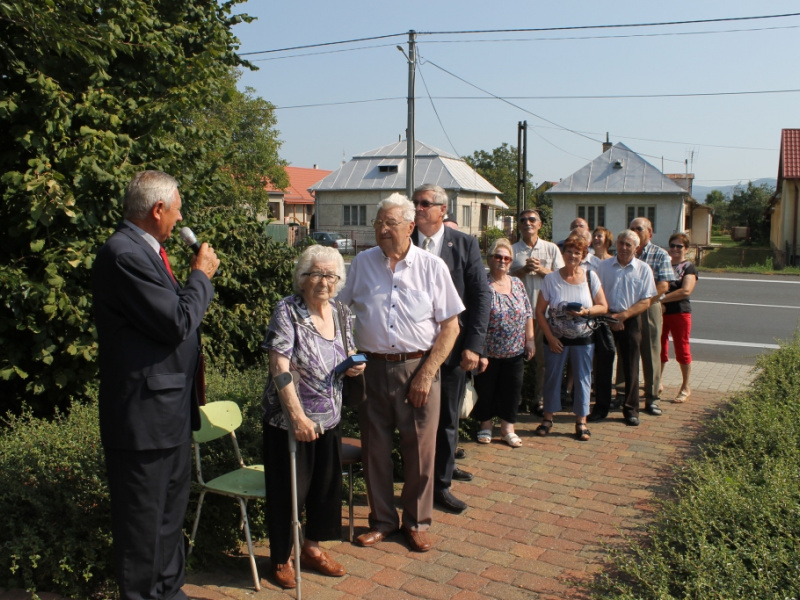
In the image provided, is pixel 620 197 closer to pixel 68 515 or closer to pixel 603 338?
pixel 603 338

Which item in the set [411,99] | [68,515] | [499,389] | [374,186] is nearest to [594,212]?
[374,186]

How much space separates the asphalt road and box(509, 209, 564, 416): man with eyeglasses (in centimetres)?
422

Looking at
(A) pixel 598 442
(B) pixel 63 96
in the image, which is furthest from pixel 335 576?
(B) pixel 63 96

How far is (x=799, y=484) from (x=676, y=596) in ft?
5.06

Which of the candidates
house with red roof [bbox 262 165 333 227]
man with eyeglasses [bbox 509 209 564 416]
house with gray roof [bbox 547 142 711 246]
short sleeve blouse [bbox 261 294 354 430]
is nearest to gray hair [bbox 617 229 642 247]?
man with eyeglasses [bbox 509 209 564 416]

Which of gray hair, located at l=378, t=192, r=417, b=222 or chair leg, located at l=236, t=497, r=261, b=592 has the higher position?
gray hair, located at l=378, t=192, r=417, b=222

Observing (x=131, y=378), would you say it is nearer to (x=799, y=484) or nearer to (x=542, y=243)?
(x=799, y=484)

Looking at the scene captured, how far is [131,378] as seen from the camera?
312 cm

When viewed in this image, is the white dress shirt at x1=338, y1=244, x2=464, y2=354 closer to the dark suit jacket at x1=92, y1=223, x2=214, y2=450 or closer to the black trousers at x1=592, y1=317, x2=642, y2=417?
the dark suit jacket at x1=92, y1=223, x2=214, y2=450

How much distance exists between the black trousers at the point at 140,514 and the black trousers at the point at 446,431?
6.93 ft

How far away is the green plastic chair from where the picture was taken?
3887 mm

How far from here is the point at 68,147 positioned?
528cm

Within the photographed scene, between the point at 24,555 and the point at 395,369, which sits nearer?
the point at 24,555

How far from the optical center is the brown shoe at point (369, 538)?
4.37 meters
